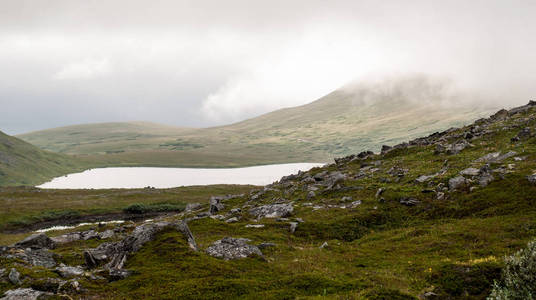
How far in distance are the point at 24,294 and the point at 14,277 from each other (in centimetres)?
264

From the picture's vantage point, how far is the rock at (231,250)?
27.2 meters

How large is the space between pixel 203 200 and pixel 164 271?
88.2 metres

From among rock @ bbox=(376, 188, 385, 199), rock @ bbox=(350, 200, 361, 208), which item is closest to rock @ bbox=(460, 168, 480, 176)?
rock @ bbox=(376, 188, 385, 199)

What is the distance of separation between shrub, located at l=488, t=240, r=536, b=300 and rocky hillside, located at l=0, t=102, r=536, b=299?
188 centimetres

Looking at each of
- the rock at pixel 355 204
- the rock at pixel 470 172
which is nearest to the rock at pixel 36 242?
the rock at pixel 355 204

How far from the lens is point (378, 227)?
3728cm

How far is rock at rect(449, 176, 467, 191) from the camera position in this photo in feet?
127

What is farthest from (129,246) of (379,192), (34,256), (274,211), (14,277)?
(379,192)

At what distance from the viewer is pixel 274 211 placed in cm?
5006

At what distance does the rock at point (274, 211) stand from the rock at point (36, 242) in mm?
27992

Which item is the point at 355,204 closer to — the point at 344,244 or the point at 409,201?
the point at 409,201

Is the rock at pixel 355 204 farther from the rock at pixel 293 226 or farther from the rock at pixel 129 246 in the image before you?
the rock at pixel 129 246

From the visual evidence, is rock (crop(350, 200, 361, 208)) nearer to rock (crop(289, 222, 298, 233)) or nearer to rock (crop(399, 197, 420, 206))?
rock (crop(399, 197, 420, 206))

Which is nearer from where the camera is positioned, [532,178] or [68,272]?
[68,272]
